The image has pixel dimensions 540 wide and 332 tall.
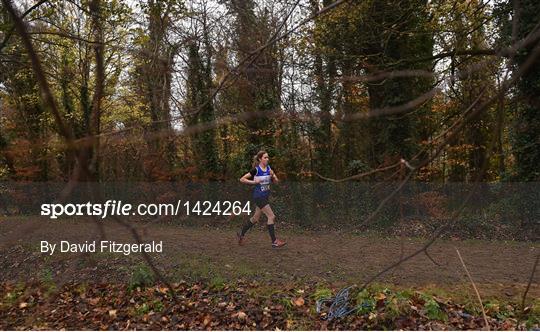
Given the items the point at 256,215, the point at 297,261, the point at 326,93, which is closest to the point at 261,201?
the point at 256,215

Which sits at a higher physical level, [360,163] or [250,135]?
[250,135]

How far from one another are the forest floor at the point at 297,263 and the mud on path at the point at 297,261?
0.01 meters

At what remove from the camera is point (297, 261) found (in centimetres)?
803

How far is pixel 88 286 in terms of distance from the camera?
25.3ft

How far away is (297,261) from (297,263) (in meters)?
0.13

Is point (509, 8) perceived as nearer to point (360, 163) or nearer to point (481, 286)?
point (360, 163)

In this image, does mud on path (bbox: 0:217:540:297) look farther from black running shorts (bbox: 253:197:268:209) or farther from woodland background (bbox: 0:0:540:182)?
woodland background (bbox: 0:0:540:182)

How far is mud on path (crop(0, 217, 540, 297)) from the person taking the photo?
7.03 m

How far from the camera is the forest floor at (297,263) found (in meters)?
6.84

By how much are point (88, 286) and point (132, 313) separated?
1.66m

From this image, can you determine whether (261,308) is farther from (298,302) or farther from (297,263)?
(297,263)

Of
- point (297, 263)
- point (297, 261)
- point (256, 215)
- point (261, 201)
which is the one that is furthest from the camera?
point (256, 215)

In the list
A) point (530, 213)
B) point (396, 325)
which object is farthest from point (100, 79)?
point (530, 213)

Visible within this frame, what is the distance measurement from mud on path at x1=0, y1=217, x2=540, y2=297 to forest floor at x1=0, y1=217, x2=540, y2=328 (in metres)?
0.01
